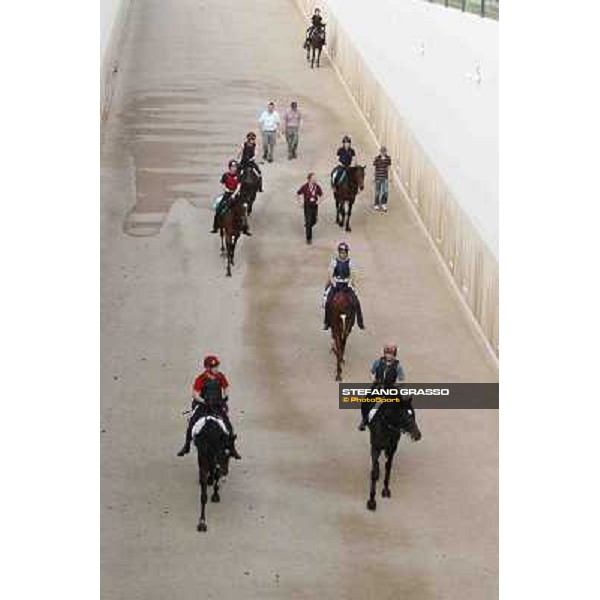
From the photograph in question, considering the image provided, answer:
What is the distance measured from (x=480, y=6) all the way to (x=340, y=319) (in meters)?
5.34

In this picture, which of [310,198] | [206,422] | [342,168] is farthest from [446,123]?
[206,422]

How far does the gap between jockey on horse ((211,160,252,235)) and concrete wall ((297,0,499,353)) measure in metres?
3.51

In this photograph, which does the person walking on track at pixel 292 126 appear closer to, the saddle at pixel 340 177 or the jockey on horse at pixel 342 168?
the jockey on horse at pixel 342 168

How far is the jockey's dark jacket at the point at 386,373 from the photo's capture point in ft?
57.0

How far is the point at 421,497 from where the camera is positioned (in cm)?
1806

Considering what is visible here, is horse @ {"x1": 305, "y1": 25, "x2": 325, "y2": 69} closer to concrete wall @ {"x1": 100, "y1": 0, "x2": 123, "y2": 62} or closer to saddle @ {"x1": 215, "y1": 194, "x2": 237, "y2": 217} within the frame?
concrete wall @ {"x1": 100, "y1": 0, "x2": 123, "y2": 62}

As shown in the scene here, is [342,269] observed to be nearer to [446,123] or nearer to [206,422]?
[206,422]

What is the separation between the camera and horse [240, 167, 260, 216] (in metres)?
27.8

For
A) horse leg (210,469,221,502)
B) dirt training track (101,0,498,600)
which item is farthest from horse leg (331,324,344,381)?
horse leg (210,469,221,502)

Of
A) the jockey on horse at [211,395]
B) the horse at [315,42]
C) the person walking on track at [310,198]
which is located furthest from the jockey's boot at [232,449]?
the horse at [315,42]

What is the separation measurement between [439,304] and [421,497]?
7.07 m
